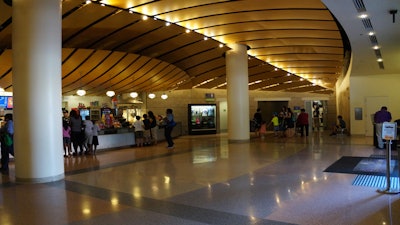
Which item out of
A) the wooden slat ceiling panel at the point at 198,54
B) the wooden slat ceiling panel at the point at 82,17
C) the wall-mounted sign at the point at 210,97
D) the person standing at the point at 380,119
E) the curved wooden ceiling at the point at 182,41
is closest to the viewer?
the wooden slat ceiling panel at the point at 82,17

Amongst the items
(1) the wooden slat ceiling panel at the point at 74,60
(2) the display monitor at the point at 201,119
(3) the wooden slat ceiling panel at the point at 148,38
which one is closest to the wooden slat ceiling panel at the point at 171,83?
(2) the display monitor at the point at 201,119

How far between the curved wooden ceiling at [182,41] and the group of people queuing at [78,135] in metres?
3.21

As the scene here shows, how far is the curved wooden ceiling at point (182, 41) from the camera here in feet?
32.8

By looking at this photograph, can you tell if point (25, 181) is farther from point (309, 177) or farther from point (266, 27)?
point (266, 27)

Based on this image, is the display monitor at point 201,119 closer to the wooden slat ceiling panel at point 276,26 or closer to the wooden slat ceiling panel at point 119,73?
the wooden slat ceiling panel at point 119,73

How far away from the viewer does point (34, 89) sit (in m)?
6.58

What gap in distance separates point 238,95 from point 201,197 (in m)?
9.85

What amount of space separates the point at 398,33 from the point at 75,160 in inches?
402

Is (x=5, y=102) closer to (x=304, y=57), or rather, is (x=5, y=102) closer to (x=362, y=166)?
(x=304, y=57)

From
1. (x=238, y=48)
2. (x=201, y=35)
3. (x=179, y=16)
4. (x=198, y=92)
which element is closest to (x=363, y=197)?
(x=179, y=16)

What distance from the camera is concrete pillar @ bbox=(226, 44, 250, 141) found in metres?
14.8

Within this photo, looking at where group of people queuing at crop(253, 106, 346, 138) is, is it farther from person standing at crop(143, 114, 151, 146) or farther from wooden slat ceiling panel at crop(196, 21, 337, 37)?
person standing at crop(143, 114, 151, 146)

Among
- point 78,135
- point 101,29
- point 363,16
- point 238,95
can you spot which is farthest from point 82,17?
point 363,16

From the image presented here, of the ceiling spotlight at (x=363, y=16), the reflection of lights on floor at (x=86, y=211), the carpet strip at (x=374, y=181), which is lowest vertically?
the carpet strip at (x=374, y=181)
